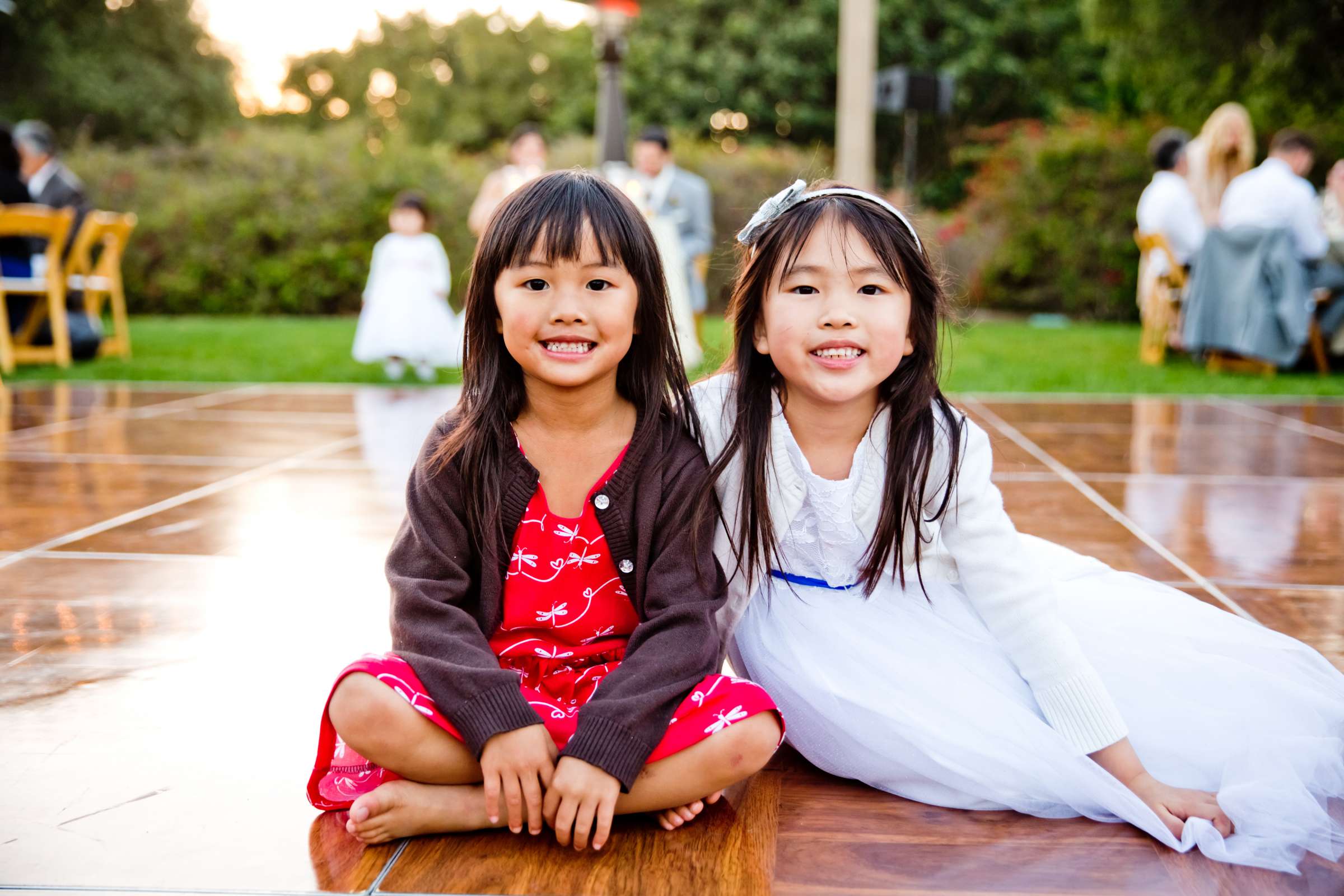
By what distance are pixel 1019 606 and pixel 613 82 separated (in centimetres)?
771

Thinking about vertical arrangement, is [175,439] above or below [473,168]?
below

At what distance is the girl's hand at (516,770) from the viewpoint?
138 centimetres

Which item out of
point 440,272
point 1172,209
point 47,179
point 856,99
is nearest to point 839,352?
point 856,99

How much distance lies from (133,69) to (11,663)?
67.8 feet

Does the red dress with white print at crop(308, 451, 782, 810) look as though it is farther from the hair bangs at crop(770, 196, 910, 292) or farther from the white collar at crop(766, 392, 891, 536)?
the hair bangs at crop(770, 196, 910, 292)

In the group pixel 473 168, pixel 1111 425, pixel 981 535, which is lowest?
pixel 1111 425

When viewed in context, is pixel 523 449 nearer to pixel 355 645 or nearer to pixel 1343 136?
pixel 355 645

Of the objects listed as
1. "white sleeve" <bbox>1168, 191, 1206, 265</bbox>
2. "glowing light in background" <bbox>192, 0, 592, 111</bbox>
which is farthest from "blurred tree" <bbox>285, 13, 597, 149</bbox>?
"white sleeve" <bbox>1168, 191, 1206, 265</bbox>

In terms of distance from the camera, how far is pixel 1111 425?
16.5ft

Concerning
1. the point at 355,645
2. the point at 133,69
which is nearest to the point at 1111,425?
the point at 355,645

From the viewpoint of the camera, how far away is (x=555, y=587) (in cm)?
161

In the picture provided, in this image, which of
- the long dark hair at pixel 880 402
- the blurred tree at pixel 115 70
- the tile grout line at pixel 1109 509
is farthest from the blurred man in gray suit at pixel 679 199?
the blurred tree at pixel 115 70

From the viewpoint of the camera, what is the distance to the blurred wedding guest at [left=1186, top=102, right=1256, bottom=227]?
7520mm

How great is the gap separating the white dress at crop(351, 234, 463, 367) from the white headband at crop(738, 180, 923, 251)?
18.2ft
